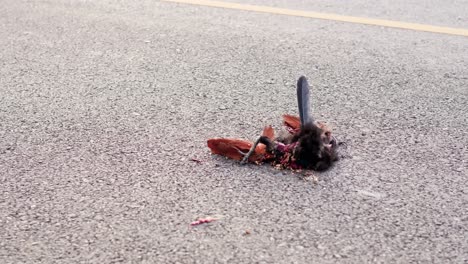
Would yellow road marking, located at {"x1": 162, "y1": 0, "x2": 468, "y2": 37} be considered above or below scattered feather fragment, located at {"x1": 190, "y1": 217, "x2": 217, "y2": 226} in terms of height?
above

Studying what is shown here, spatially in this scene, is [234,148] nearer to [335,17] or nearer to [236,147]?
[236,147]

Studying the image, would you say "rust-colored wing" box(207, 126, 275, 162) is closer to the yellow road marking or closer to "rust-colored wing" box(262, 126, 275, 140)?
"rust-colored wing" box(262, 126, 275, 140)

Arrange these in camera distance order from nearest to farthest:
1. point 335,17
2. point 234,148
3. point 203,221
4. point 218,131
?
1. point 203,221
2. point 234,148
3. point 218,131
4. point 335,17

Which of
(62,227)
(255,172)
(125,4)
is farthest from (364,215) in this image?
(125,4)

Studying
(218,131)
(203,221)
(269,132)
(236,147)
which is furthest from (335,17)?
(203,221)

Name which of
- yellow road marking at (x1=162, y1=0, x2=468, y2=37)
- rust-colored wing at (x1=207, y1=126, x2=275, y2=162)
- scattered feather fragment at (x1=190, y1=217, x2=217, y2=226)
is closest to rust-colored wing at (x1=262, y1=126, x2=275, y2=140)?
rust-colored wing at (x1=207, y1=126, x2=275, y2=162)

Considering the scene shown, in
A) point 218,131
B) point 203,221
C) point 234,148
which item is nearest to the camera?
point 203,221

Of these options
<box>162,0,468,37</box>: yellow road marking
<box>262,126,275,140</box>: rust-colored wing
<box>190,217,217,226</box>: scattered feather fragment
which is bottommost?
<box>190,217,217,226</box>: scattered feather fragment

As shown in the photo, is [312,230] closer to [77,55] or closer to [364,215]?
[364,215]
